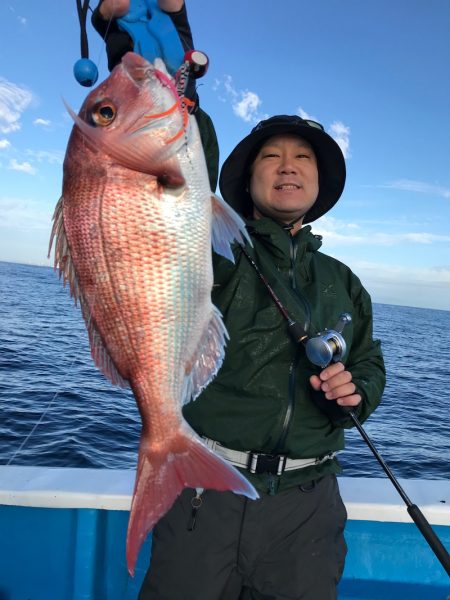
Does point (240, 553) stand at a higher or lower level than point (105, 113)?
lower

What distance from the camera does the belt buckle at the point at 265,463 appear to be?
2.19m

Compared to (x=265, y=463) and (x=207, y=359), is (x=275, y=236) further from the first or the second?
(x=265, y=463)

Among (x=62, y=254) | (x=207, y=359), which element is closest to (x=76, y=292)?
(x=62, y=254)

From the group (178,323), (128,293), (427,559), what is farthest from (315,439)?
(427,559)

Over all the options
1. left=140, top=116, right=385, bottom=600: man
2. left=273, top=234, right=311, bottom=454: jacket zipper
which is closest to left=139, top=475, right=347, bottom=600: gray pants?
left=140, top=116, right=385, bottom=600: man

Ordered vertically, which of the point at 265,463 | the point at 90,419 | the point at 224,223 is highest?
the point at 224,223

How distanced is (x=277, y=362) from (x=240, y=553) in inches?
34.7

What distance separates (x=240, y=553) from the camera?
211 cm

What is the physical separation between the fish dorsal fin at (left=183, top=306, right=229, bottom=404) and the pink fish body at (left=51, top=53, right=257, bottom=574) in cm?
5

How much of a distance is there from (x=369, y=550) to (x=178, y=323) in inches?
87.1

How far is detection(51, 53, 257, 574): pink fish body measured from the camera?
65.4 inches


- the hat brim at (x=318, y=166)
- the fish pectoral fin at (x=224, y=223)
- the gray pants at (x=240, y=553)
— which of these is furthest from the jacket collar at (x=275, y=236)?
the gray pants at (x=240, y=553)

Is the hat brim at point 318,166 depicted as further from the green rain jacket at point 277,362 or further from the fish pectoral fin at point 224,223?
the fish pectoral fin at point 224,223

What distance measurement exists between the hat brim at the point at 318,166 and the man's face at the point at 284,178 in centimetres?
6
